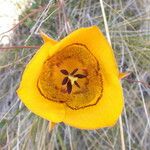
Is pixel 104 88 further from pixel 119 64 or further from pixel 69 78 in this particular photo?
pixel 119 64

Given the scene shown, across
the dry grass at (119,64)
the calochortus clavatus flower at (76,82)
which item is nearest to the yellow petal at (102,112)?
the calochortus clavatus flower at (76,82)

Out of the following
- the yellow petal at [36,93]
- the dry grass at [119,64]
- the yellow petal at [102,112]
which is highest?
the yellow petal at [36,93]

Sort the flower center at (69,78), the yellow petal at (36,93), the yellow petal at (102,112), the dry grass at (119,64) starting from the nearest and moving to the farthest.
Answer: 1. the yellow petal at (36,93)
2. the yellow petal at (102,112)
3. the flower center at (69,78)
4. the dry grass at (119,64)

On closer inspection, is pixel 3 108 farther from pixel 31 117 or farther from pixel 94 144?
pixel 94 144

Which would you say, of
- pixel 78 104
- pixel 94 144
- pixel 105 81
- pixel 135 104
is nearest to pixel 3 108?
pixel 94 144

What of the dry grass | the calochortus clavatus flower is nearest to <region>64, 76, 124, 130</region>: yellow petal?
the calochortus clavatus flower

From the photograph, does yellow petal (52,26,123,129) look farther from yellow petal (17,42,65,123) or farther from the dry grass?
the dry grass

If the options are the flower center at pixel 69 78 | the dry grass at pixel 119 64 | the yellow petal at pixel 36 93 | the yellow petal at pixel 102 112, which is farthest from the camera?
the dry grass at pixel 119 64

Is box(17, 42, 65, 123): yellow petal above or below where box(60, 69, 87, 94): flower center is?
above

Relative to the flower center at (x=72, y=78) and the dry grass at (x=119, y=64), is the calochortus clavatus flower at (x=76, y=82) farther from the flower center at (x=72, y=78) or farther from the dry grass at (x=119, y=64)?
the dry grass at (x=119, y=64)
